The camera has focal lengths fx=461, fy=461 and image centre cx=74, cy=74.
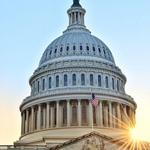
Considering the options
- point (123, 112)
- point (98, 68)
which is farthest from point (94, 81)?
point (123, 112)

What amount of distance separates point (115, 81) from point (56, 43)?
573 inches

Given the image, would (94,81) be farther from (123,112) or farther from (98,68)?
(123,112)

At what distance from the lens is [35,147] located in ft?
216

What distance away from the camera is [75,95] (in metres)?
84.6

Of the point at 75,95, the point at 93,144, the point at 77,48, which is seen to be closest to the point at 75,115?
the point at 75,95

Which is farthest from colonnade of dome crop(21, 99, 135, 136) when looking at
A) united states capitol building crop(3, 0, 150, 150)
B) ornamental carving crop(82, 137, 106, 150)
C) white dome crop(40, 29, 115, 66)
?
ornamental carving crop(82, 137, 106, 150)

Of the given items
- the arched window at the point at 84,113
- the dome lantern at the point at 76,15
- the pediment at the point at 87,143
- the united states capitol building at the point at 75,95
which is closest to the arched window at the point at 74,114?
the united states capitol building at the point at 75,95

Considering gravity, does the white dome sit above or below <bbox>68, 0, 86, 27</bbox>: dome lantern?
below

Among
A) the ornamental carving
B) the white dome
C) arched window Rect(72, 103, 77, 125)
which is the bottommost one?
the ornamental carving

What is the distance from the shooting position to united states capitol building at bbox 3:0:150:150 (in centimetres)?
8212

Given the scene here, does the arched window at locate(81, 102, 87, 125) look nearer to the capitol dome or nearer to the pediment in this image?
the capitol dome

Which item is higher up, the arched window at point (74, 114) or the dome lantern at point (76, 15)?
the dome lantern at point (76, 15)

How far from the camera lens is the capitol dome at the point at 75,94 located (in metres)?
82.3

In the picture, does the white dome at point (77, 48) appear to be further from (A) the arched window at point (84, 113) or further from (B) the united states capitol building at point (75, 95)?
(A) the arched window at point (84, 113)
